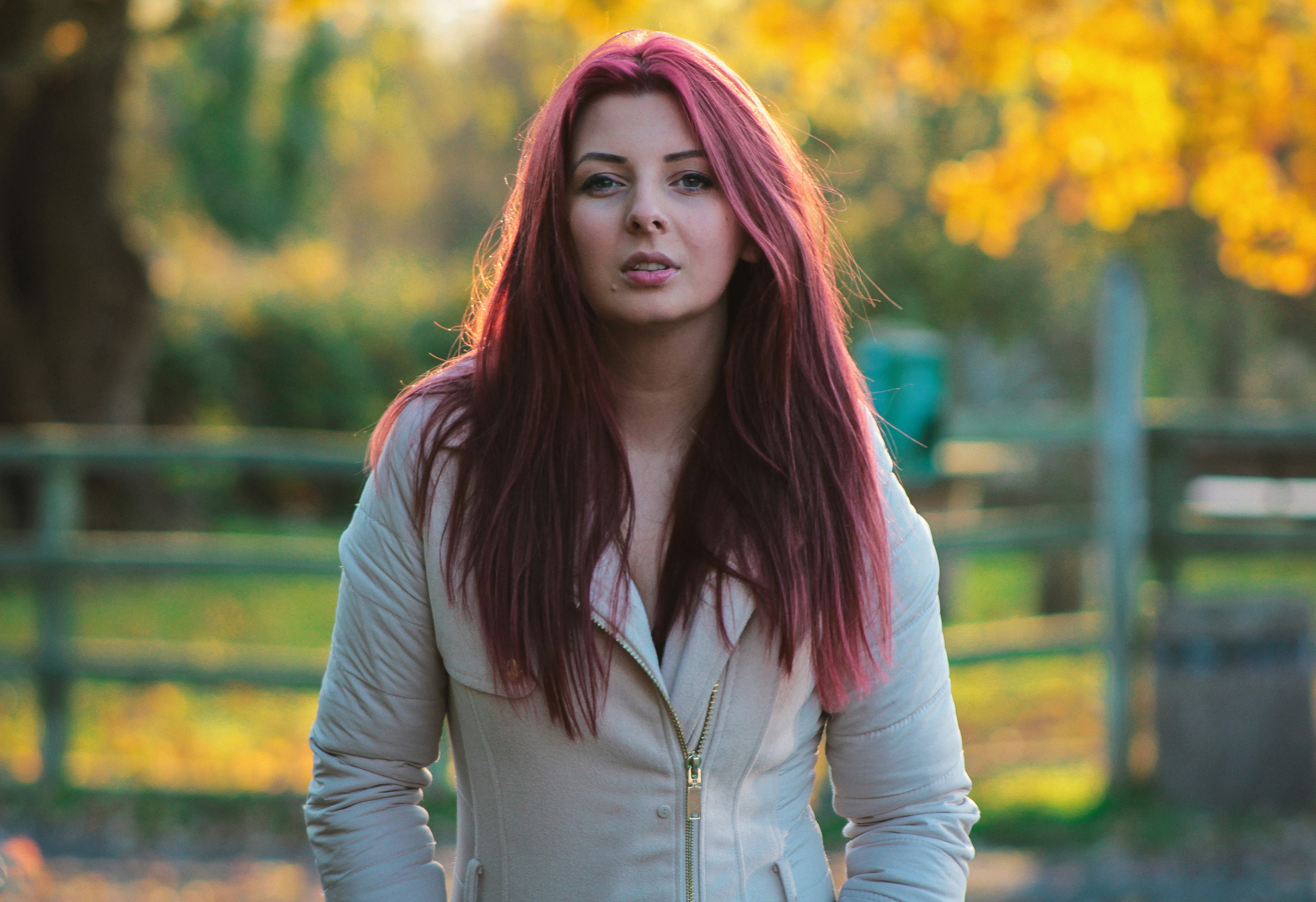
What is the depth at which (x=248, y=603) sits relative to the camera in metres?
10.3

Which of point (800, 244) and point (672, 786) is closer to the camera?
point (672, 786)

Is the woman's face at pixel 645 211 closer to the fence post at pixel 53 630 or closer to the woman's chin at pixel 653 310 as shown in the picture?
the woman's chin at pixel 653 310

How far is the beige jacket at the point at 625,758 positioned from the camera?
5.12 ft

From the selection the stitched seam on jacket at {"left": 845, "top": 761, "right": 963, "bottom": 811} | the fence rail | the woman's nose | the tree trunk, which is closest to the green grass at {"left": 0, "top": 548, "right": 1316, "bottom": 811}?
the fence rail

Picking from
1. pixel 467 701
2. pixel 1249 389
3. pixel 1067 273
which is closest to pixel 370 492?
pixel 467 701

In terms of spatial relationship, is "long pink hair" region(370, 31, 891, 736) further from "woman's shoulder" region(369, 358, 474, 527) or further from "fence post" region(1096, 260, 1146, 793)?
"fence post" region(1096, 260, 1146, 793)

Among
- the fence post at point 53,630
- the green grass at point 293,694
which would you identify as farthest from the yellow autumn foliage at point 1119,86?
the fence post at point 53,630

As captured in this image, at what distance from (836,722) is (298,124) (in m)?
14.7

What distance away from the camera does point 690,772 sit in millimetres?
1556

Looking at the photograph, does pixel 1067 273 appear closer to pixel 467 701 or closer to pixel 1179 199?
pixel 1179 199

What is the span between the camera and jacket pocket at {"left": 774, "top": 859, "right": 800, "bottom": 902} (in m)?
1.63

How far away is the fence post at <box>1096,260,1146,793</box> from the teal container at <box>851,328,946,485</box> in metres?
1.05

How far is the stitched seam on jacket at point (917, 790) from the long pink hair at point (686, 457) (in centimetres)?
13

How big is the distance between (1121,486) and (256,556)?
11.1 feet
